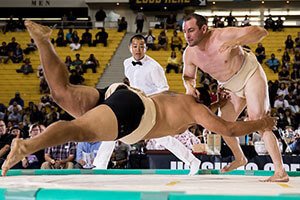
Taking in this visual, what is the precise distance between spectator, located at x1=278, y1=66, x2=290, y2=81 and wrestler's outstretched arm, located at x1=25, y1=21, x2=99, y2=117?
900cm

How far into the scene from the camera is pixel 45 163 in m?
5.14

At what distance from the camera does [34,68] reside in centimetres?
1253

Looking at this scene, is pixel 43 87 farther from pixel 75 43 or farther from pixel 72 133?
pixel 72 133

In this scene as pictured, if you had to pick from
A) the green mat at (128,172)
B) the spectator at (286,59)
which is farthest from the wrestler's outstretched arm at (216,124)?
the spectator at (286,59)

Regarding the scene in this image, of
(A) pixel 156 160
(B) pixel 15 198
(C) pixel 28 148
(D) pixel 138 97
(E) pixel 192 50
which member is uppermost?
(E) pixel 192 50

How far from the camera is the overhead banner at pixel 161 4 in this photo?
15344 mm

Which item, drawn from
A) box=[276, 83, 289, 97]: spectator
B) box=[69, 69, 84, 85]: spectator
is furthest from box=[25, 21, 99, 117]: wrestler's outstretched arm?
box=[69, 69, 84, 85]: spectator

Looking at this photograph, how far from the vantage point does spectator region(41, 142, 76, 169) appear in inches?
207

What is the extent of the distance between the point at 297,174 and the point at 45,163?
2.84 m

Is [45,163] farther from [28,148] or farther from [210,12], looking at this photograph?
[210,12]

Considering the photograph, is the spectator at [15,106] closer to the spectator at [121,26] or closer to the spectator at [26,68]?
the spectator at [26,68]

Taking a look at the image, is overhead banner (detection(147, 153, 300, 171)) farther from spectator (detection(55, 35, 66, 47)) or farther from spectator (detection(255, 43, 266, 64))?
spectator (detection(55, 35, 66, 47))

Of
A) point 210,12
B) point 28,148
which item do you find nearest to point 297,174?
point 28,148

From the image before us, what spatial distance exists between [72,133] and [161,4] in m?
14.1
